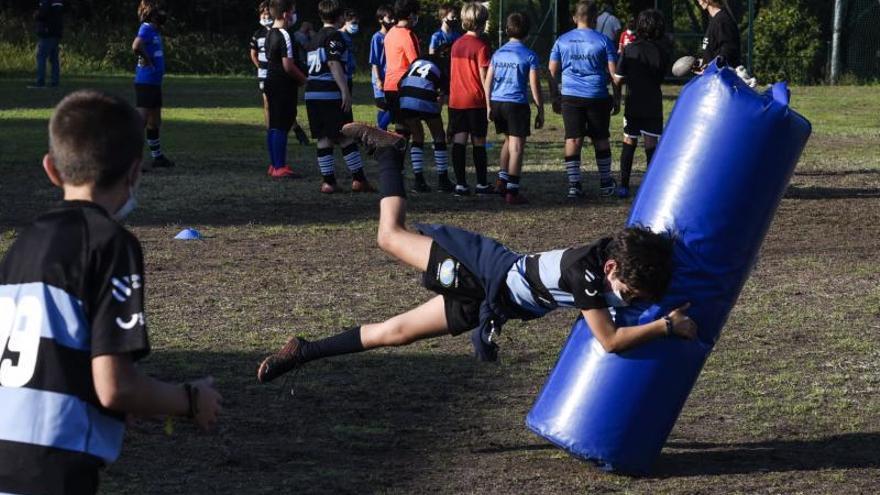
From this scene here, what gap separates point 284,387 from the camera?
7.10 metres

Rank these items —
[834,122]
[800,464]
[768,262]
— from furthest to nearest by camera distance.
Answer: [834,122]
[768,262]
[800,464]

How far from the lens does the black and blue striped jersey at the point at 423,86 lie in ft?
44.7

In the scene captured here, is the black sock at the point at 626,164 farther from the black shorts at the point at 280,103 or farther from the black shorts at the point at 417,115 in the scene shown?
the black shorts at the point at 280,103

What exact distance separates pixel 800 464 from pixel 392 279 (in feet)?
14.6

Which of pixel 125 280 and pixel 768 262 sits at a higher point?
pixel 125 280

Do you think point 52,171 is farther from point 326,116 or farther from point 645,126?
point 645,126

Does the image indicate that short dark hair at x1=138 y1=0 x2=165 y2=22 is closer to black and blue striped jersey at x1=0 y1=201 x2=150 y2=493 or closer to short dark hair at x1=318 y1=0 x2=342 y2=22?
short dark hair at x1=318 y1=0 x2=342 y2=22

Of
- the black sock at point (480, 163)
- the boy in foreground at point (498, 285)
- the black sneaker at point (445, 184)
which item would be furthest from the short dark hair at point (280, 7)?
the boy in foreground at point (498, 285)

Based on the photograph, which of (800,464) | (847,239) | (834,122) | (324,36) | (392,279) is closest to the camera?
(800,464)

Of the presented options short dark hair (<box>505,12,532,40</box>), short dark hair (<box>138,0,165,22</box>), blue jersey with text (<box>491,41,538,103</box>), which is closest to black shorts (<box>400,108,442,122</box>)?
blue jersey with text (<box>491,41,538,103</box>)

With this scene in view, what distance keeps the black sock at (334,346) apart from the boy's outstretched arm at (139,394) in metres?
3.17

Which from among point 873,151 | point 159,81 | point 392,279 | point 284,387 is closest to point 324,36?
point 159,81

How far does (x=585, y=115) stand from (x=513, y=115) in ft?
2.79

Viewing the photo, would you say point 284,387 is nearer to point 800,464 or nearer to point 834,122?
point 800,464
